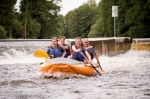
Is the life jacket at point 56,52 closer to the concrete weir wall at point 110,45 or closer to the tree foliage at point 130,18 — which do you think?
the concrete weir wall at point 110,45

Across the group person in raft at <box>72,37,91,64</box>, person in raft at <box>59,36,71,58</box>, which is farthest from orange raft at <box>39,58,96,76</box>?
person in raft at <box>59,36,71,58</box>

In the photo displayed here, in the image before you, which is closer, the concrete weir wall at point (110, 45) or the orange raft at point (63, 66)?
the orange raft at point (63, 66)

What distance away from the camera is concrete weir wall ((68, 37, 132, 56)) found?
870 inches

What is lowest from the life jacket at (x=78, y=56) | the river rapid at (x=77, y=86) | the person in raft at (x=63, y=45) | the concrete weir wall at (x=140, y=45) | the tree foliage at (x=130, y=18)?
the river rapid at (x=77, y=86)

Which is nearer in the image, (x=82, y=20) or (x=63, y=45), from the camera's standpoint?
(x=63, y=45)

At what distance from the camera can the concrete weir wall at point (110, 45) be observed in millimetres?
22109

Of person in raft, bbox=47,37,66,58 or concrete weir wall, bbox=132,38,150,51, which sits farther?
concrete weir wall, bbox=132,38,150,51

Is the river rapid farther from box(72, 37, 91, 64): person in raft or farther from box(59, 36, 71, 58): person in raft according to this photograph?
box(59, 36, 71, 58): person in raft

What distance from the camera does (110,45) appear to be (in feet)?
79.9

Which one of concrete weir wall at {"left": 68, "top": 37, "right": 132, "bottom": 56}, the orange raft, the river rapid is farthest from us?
concrete weir wall at {"left": 68, "top": 37, "right": 132, "bottom": 56}

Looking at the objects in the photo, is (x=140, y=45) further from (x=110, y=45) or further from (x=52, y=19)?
(x=52, y=19)

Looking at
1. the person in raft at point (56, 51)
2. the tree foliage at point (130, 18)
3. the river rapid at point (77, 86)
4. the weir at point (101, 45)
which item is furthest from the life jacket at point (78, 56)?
the tree foliage at point (130, 18)

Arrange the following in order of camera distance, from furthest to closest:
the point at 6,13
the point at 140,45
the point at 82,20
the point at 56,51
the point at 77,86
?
the point at 82,20 < the point at 6,13 < the point at 140,45 < the point at 56,51 < the point at 77,86

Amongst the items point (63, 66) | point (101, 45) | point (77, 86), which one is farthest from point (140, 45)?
point (77, 86)
